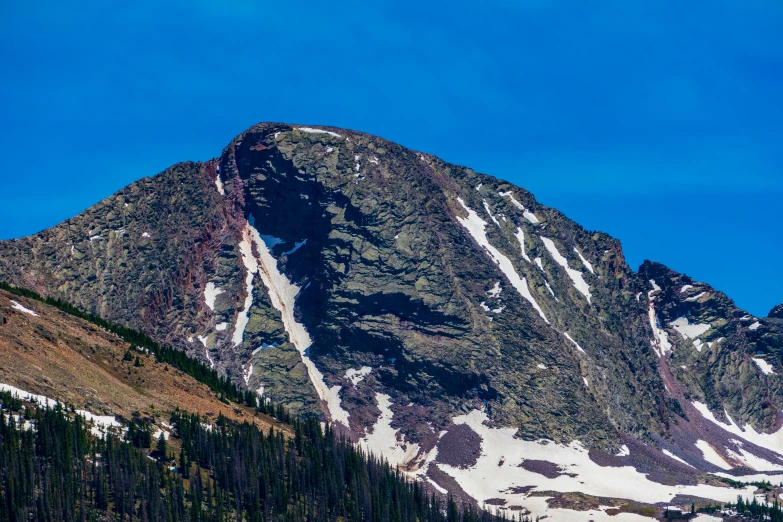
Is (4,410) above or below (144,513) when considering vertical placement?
above

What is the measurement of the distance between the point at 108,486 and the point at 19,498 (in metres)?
18.2

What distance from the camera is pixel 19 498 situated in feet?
576

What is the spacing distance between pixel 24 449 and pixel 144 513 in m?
18.5

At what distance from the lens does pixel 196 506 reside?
199750mm

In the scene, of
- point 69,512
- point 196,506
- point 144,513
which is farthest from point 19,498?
point 196,506

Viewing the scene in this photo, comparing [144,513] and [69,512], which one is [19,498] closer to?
[69,512]

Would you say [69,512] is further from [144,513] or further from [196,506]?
[196,506]

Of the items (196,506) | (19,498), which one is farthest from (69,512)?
(196,506)

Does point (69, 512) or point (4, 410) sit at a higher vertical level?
point (4, 410)

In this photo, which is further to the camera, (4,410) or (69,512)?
(4,410)

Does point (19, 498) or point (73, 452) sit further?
point (73, 452)

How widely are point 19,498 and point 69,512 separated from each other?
7.09 m

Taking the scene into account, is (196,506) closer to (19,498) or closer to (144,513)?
(144,513)

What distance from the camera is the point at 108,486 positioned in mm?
191750
